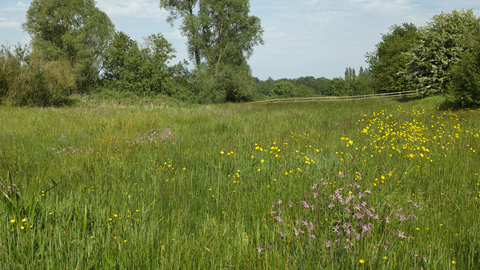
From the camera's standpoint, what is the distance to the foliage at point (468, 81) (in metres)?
14.8

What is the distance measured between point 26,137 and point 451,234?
7978 mm

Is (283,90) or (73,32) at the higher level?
(73,32)

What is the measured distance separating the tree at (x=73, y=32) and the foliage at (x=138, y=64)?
9.86 ft

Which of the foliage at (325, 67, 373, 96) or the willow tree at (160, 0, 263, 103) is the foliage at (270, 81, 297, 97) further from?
the willow tree at (160, 0, 263, 103)

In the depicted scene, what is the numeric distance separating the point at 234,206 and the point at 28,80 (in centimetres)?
2140

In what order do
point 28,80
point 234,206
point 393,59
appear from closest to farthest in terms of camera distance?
point 234,206 → point 28,80 → point 393,59

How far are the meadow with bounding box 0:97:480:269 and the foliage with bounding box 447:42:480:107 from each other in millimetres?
11485

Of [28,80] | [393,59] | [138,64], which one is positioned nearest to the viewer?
[28,80]

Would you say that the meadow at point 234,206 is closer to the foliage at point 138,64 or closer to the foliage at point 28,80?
the foliage at point 28,80

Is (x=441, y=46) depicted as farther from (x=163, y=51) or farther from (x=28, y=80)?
(x=28, y=80)

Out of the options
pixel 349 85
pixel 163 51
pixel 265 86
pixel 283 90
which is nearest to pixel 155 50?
pixel 163 51

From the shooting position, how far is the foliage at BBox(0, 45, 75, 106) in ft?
55.4

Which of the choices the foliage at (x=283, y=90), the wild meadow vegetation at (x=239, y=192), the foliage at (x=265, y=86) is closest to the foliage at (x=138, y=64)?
the wild meadow vegetation at (x=239, y=192)

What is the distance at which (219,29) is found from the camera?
37.3m
